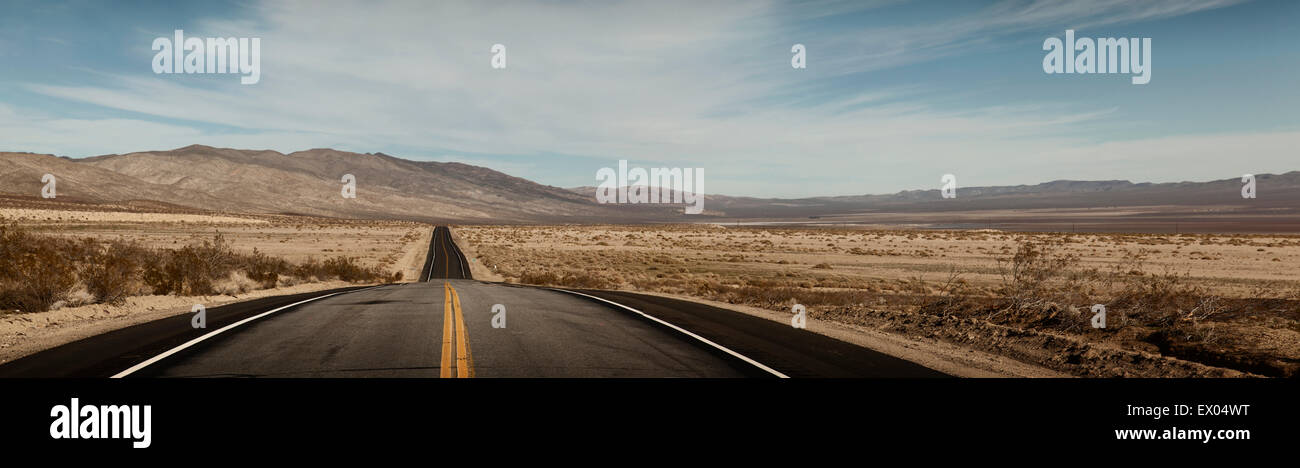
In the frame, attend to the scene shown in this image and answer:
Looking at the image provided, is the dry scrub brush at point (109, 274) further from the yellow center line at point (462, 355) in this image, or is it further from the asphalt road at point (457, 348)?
the yellow center line at point (462, 355)

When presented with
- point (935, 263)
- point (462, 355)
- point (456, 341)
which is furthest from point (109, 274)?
point (935, 263)

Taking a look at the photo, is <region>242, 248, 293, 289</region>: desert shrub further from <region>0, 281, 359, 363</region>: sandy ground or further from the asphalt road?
the asphalt road

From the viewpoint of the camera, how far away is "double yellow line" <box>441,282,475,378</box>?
7.57m

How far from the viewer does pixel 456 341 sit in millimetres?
9867

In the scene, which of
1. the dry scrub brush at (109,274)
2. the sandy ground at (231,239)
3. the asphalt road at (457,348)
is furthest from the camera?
the sandy ground at (231,239)

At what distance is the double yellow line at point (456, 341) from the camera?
24.8ft

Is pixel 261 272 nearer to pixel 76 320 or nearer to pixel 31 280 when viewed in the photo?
pixel 31 280

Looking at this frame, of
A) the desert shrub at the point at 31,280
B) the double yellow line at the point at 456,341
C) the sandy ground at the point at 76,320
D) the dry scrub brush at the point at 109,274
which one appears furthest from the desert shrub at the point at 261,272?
the double yellow line at the point at 456,341

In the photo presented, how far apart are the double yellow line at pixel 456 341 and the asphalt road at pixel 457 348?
2cm

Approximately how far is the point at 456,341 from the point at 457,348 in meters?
0.70
